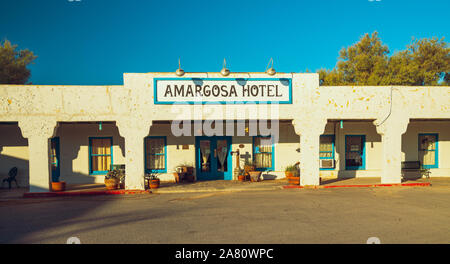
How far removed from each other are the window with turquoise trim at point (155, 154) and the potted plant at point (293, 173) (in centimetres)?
639

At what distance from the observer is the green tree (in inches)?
1123

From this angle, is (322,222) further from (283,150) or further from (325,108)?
(283,150)

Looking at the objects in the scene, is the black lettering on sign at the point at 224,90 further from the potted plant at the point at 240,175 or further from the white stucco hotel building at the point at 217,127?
the potted plant at the point at 240,175

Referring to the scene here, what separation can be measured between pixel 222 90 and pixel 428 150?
40.7 ft

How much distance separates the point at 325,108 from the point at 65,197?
38.0 ft

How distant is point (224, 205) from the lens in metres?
9.80

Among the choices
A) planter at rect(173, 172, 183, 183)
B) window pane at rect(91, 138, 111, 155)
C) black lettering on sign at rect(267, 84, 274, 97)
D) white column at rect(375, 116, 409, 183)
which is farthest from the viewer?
window pane at rect(91, 138, 111, 155)

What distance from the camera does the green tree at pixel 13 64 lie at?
28.5 m

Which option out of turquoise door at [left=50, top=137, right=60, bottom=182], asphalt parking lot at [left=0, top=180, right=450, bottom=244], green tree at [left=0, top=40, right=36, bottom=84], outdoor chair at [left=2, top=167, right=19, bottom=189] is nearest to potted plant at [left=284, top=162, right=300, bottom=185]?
asphalt parking lot at [left=0, top=180, right=450, bottom=244]

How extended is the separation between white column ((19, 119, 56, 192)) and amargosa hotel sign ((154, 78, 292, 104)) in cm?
466

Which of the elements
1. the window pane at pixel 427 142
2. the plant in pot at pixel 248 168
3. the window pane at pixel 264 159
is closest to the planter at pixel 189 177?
the plant in pot at pixel 248 168

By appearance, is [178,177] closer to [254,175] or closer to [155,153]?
[155,153]

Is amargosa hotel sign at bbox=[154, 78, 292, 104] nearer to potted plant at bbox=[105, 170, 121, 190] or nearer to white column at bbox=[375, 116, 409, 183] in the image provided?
potted plant at bbox=[105, 170, 121, 190]
